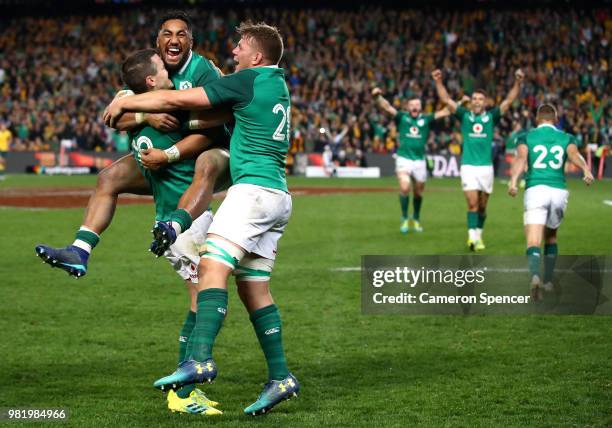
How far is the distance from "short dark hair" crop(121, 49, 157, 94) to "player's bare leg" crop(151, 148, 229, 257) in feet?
2.03

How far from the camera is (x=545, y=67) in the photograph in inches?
1630

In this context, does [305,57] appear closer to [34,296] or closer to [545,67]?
[545,67]

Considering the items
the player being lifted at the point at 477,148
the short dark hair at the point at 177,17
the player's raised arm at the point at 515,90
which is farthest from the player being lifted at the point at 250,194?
the player being lifted at the point at 477,148

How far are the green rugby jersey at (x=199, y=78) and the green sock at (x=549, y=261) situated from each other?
5.80 m

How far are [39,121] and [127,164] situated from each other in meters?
35.3

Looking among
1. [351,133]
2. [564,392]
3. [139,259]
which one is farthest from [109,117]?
[351,133]

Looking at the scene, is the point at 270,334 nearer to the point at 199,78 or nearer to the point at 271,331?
the point at 271,331

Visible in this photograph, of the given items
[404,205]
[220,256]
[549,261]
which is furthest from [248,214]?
[404,205]

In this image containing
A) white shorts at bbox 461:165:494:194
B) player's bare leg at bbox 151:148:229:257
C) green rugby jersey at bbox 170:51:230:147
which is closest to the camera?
player's bare leg at bbox 151:148:229:257

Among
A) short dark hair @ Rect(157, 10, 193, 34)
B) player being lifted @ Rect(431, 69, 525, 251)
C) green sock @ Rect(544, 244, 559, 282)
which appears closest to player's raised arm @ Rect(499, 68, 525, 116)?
player being lifted @ Rect(431, 69, 525, 251)

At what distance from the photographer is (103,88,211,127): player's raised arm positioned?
5680 millimetres

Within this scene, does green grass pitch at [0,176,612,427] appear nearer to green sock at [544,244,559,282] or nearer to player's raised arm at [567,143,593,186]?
green sock at [544,244,559,282]

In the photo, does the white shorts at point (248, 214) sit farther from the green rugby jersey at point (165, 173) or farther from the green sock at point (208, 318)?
the green rugby jersey at point (165, 173)

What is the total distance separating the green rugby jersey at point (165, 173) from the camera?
6.25 meters
